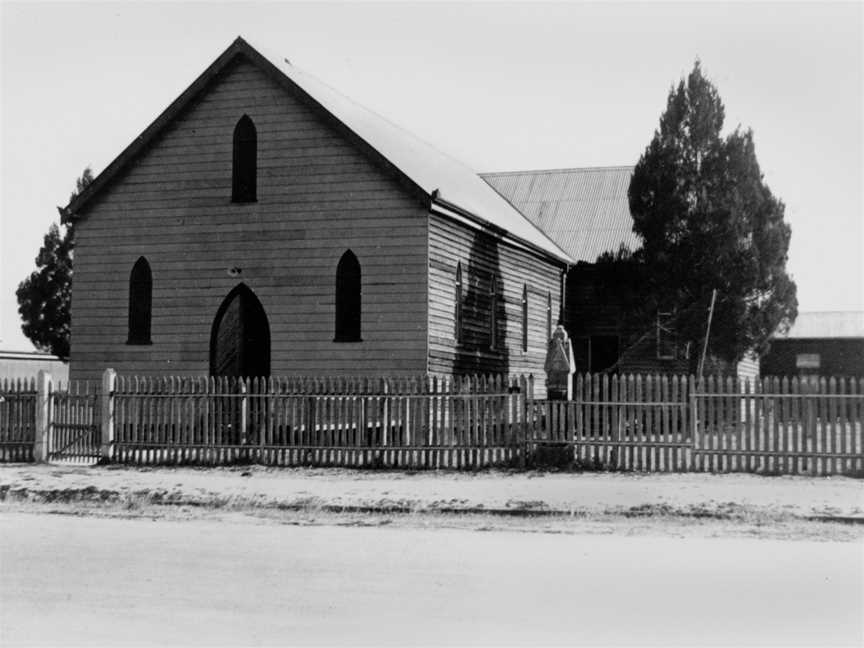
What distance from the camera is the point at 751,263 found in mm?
27969

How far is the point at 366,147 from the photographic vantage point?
23516 mm

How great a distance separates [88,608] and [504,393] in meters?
11.5

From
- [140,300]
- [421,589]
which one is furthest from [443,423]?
[140,300]

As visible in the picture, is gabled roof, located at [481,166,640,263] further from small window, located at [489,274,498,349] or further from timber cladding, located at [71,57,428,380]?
timber cladding, located at [71,57,428,380]

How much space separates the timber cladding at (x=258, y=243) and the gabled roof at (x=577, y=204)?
13.0 m

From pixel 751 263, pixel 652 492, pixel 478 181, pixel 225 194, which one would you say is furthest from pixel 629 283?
pixel 652 492

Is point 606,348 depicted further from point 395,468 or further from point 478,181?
point 395,468

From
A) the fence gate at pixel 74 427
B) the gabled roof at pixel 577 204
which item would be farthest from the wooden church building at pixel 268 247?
the gabled roof at pixel 577 204

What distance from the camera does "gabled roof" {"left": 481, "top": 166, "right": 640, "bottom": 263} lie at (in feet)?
118

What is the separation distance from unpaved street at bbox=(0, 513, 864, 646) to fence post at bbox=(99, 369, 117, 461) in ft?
25.7

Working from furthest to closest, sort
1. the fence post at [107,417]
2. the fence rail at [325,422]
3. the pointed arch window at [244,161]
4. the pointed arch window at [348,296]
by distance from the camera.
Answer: the pointed arch window at [244,161]
the pointed arch window at [348,296]
the fence post at [107,417]
the fence rail at [325,422]

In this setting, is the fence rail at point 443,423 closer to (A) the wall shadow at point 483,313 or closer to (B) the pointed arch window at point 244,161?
(A) the wall shadow at point 483,313

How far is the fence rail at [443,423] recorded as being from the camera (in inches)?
690

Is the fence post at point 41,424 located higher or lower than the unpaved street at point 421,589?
higher
